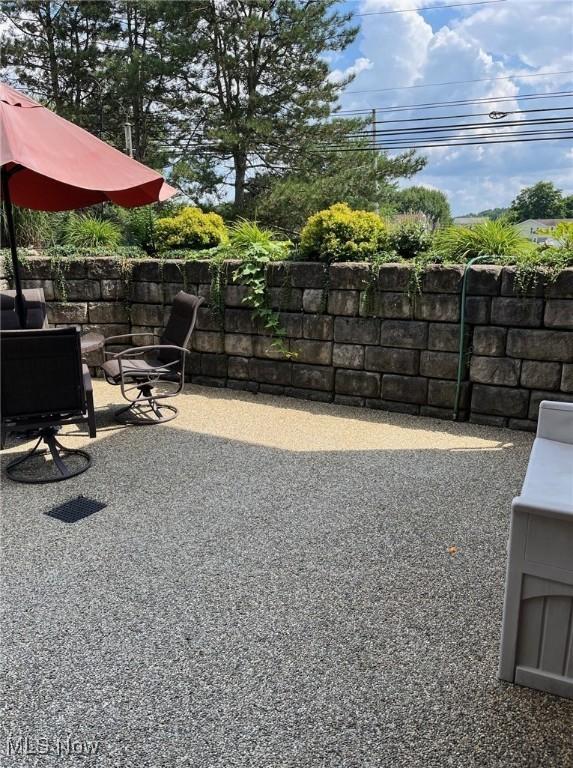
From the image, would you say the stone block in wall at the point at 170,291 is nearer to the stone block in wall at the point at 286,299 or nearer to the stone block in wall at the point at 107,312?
the stone block in wall at the point at 107,312

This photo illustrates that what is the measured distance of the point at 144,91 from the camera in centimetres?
1253

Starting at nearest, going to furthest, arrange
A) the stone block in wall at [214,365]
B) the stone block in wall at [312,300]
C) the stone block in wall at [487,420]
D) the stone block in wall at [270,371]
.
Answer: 1. the stone block in wall at [487,420]
2. the stone block in wall at [312,300]
3. the stone block in wall at [270,371]
4. the stone block in wall at [214,365]

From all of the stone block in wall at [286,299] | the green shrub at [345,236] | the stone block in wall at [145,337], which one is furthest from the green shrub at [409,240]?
the stone block in wall at [145,337]

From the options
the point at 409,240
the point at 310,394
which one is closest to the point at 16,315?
the point at 310,394

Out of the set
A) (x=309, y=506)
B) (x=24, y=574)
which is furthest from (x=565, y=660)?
(x=24, y=574)

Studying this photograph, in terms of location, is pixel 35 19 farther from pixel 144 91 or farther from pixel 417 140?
pixel 417 140

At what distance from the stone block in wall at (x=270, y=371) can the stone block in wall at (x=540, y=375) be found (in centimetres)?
197

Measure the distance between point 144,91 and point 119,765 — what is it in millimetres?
13797

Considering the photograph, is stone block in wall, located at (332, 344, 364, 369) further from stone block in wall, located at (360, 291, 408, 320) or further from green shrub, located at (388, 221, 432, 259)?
green shrub, located at (388, 221, 432, 259)

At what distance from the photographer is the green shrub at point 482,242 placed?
14.0 ft

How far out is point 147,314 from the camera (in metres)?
5.51

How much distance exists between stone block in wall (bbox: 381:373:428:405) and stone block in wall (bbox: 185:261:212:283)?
1.93 m

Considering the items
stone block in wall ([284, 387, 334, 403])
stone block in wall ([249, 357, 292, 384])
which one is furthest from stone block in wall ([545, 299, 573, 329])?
stone block in wall ([249, 357, 292, 384])

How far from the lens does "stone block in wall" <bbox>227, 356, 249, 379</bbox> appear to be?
517 cm
